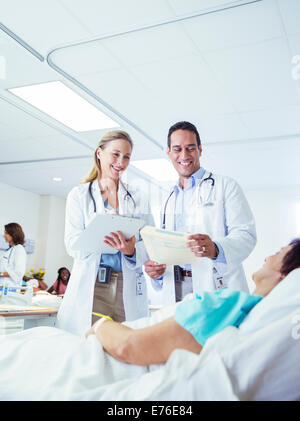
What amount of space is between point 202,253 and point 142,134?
2.92 m

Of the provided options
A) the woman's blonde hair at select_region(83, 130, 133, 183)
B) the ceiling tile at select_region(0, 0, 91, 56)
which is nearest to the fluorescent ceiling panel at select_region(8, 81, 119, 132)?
the ceiling tile at select_region(0, 0, 91, 56)

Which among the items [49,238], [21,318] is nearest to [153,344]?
[21,318]

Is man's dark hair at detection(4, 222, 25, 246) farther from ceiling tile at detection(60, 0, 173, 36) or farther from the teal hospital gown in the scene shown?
the teal hospital gown

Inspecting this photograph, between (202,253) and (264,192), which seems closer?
(202,253)

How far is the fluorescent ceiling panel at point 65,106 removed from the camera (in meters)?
3.54

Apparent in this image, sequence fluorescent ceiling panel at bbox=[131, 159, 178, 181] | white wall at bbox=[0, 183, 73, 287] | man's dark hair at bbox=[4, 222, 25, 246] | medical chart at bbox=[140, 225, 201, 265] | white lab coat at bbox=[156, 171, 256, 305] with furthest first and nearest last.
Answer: white wall at bbox=[0, 183, 73, 287] → fluorescent ceiling panel at bbox=[131, 159, 178, 181] → man's dark hair at bbox=[4, 222, 25, 246] → white lab coat at bbox=[156, 171, 256, 305] → medical chart at bbox=[140, 225, 201, 265]

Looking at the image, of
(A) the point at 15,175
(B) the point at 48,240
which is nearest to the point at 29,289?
(A) the point at 15,175

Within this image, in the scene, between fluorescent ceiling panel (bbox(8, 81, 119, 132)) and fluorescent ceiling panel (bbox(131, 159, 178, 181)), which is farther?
fluorescent ceiling panel (bbox(131, 159, 178, 181))

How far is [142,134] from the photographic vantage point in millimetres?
4355

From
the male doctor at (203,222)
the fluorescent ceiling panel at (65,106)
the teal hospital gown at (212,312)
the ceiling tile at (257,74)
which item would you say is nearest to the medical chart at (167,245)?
the male doctor at (203,222)

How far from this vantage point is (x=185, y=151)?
6.57 feet

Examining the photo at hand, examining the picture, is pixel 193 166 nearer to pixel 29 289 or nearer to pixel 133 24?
pixel 133 24

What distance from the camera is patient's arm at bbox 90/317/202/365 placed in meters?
1.03

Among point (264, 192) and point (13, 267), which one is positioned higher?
point (264, 192)
